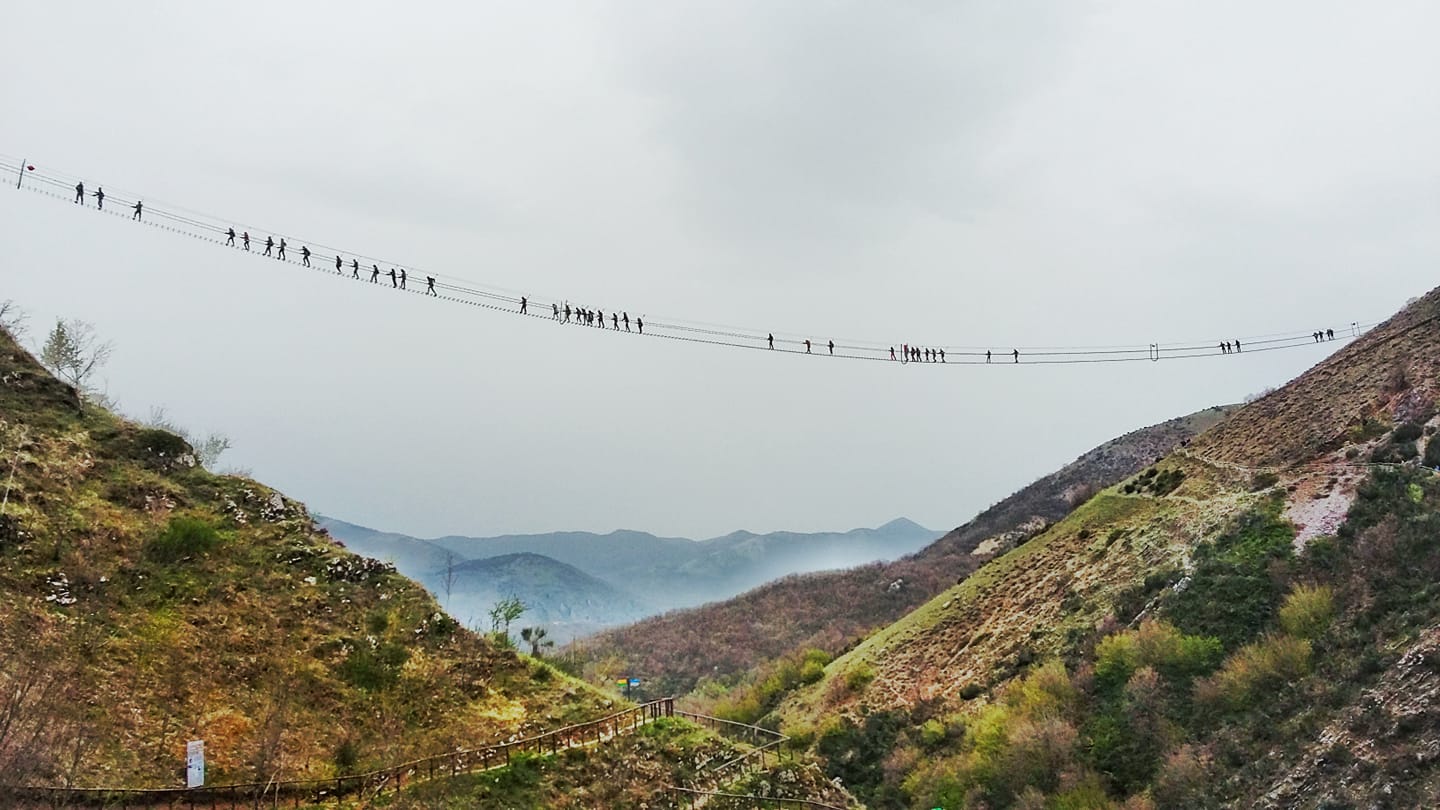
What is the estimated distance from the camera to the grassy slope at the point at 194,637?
22.1 m

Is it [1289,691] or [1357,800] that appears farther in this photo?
[1289,691]

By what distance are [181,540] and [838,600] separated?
314 feet

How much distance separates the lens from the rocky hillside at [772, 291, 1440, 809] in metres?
29.2

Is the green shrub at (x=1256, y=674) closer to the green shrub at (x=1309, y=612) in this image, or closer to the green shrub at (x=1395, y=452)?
the green shrub at (x=1309, y=612)

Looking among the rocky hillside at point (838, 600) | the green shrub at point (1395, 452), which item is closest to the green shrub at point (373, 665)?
the green shrub at point (1395, 452)

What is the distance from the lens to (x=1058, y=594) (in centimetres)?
5422

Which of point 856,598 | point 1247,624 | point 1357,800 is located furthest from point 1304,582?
point 856,598

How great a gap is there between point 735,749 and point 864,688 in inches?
1089

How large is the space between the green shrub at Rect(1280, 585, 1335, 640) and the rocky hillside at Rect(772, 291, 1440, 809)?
0.25ft

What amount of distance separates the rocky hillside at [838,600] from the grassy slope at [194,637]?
4961 centimetres

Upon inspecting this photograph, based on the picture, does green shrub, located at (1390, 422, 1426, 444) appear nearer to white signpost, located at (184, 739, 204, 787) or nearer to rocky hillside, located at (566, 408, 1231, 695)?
rocky hillside, located at (566, 408, 1231, 695)

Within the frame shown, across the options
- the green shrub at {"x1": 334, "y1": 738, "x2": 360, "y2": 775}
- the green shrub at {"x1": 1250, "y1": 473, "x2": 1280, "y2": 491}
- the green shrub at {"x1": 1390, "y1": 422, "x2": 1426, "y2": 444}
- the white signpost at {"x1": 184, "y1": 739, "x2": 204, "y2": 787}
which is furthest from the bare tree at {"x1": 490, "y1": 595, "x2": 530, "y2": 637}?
the green shrub at {"x1": 1390, "y1": 422, "x2": 1426, "y2": 444}

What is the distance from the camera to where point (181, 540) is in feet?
97.0

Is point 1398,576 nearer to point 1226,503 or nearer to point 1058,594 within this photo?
point 1226,503
